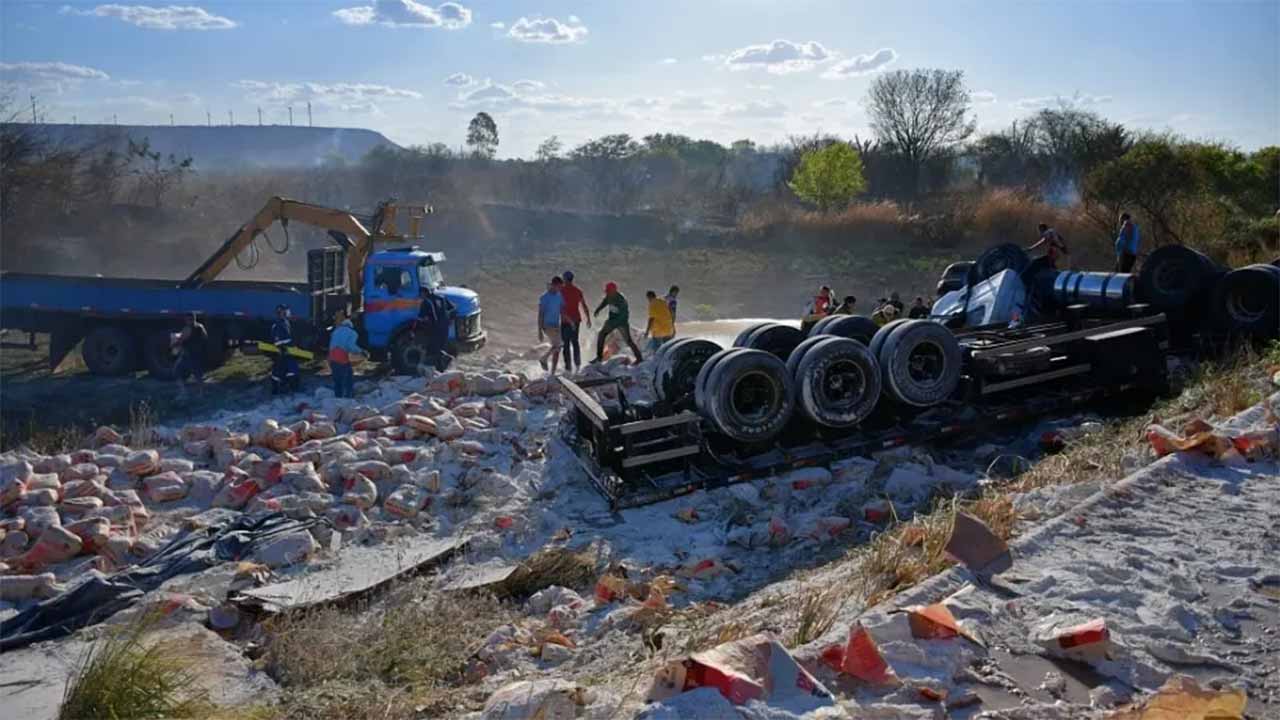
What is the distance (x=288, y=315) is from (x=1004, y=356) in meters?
12.4

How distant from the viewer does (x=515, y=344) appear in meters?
21.8

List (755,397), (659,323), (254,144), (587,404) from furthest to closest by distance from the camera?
(254,144)
(659,323)
(587,404)
(755,397)

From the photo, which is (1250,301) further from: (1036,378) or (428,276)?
(428,276)

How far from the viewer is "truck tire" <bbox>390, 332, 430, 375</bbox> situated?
1694 centimetres

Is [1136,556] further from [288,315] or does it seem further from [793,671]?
[288,315]

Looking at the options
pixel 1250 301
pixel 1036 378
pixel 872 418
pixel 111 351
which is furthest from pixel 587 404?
pixel 111 351

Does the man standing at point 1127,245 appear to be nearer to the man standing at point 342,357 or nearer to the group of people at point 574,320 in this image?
the group of people at point 574,320

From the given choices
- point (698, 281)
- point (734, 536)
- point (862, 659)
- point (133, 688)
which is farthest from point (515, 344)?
point (862, 659)

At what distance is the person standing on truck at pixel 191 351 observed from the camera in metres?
17.2

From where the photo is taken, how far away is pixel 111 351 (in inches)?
726

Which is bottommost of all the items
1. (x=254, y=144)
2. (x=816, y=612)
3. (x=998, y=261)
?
(x=816, y=612)

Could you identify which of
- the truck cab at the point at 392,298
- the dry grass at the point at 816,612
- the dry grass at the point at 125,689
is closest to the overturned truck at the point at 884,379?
the dry grass at the point at 816,612

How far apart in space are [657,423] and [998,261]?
656 cm

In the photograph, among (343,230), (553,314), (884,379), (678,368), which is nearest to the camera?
(884,379)
